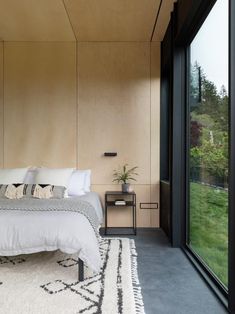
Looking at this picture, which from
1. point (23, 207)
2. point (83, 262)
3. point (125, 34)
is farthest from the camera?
point (125, 34)

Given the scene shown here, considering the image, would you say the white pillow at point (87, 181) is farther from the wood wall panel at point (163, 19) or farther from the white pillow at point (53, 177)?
the wood wall panel at point (163, 19)

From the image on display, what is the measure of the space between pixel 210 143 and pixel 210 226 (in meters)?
0.76

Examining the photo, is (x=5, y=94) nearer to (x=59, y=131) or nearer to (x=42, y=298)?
(x=59, y=131)

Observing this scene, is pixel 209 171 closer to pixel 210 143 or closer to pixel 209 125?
pixel 210 143

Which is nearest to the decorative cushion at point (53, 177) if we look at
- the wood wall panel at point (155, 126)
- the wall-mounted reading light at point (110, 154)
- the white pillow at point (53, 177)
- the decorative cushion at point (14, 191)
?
the white pillow at point (53, 177)

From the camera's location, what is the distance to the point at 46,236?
8.81ft

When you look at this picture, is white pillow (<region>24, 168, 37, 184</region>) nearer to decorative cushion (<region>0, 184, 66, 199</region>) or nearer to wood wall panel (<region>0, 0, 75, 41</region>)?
decorative cushion (<region>0, 184, 66, 199</region>)

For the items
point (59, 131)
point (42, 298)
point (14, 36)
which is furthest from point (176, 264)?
point (14, 36)

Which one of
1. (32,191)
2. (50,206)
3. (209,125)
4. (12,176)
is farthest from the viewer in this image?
(12,176)

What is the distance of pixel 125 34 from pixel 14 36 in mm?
1683

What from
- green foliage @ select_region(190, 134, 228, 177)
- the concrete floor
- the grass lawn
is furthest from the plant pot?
green foliage @ select_region(190, 134, 228, 177)

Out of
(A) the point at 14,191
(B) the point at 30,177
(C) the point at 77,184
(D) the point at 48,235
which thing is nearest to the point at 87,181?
(C) the point at 77,184

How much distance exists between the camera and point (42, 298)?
2.35 meters

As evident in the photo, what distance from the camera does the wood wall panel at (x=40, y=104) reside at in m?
4.89
